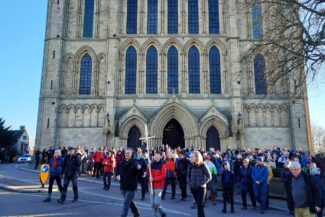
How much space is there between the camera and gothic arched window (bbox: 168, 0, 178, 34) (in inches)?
1084

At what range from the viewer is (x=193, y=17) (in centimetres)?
2777

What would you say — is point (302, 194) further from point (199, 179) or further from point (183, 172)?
point (183, 172)

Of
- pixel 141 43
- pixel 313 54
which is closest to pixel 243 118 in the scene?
pixel 141 43

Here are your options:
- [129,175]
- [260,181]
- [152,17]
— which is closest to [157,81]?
[152,17]

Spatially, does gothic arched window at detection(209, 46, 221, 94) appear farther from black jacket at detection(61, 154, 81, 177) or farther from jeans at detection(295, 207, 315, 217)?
jeans at detection(295, 207, 315, 217)

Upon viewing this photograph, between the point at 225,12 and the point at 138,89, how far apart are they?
37.4 feet

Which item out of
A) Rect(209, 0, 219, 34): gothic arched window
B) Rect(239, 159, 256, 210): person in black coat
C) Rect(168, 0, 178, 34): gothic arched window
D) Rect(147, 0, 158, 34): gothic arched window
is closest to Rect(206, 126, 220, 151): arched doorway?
Rect(209, 0, 219, 34): gothic arched window

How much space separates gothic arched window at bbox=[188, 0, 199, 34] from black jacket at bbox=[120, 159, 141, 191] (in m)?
22.6

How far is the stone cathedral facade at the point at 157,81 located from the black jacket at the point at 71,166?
1481 centimetres

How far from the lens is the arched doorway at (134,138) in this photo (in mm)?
25359

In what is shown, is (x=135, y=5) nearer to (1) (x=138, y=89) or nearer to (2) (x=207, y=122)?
(1) (x=138, y=89)

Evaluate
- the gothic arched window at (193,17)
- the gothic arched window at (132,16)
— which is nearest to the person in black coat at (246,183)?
the gothic arched window at (193,17)

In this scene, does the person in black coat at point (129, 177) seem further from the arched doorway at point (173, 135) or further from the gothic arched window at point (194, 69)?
the arched doorway at point (173, 135)

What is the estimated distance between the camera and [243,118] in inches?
996
